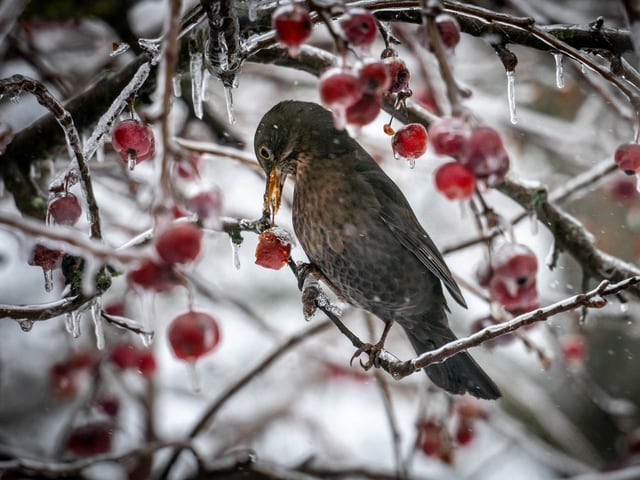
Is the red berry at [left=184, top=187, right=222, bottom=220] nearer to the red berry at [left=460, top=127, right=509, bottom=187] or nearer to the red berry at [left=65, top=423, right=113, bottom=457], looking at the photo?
the red berry at [left=460, top=127, right=509, bottom=187]

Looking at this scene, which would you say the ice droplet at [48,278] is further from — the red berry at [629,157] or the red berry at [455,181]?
the red berry at [629,157]

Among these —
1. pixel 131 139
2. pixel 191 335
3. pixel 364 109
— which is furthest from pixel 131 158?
pixel 364 109

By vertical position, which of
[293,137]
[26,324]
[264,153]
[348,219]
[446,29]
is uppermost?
[293,137]

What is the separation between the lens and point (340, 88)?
134cm

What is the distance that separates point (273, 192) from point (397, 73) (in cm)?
90

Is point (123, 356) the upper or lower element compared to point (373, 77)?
upper

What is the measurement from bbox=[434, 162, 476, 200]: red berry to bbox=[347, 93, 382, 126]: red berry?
19cm

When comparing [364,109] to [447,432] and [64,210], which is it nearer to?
[64,210]

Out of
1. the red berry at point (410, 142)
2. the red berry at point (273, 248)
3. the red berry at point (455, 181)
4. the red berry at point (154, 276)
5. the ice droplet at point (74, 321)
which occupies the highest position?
the red berry at point (410, 142)

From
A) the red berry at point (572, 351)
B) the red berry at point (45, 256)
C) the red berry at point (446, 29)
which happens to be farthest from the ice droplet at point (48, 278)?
the red berry at point (572, 351)

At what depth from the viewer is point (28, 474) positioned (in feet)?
8.29

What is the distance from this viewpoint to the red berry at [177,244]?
3.77 ft

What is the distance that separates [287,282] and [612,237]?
2.59 meters

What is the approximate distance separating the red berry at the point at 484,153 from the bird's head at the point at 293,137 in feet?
5.16
